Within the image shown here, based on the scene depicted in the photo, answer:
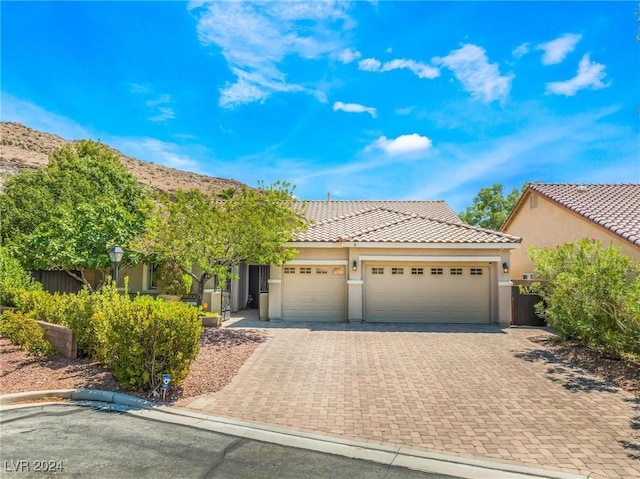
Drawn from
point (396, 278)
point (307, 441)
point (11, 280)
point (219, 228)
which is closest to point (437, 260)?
point (396, 278)

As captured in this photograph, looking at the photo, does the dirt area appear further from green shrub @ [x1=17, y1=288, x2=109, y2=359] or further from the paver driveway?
green shrub @ [x1=17, y1=288, x2=109, y2=359]

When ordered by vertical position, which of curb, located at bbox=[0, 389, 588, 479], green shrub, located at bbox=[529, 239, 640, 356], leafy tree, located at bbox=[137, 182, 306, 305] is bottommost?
curb, located at bbox=[0, 389, 588, 479]

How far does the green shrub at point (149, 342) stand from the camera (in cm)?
639

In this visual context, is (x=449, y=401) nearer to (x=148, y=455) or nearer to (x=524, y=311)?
(x=148, y=455)

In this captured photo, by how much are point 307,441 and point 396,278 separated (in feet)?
34.9

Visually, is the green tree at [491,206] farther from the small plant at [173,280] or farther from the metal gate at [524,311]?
the small plant at [173,280]

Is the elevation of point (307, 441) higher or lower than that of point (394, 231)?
lower

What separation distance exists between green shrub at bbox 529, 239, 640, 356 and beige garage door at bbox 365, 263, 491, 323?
3.96 meters

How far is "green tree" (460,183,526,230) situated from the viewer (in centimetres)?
3772

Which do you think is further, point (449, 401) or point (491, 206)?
point (491, 206)

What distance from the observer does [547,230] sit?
18078 millimetres

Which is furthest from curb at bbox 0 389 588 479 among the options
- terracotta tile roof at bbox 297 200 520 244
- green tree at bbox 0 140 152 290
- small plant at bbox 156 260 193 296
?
small plant at bbox 156 260 193 296

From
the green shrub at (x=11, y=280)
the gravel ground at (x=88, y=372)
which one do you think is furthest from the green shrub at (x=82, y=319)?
the green shrub at (x=11, y=280)

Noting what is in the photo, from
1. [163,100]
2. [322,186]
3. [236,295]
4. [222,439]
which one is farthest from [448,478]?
[322,186]
